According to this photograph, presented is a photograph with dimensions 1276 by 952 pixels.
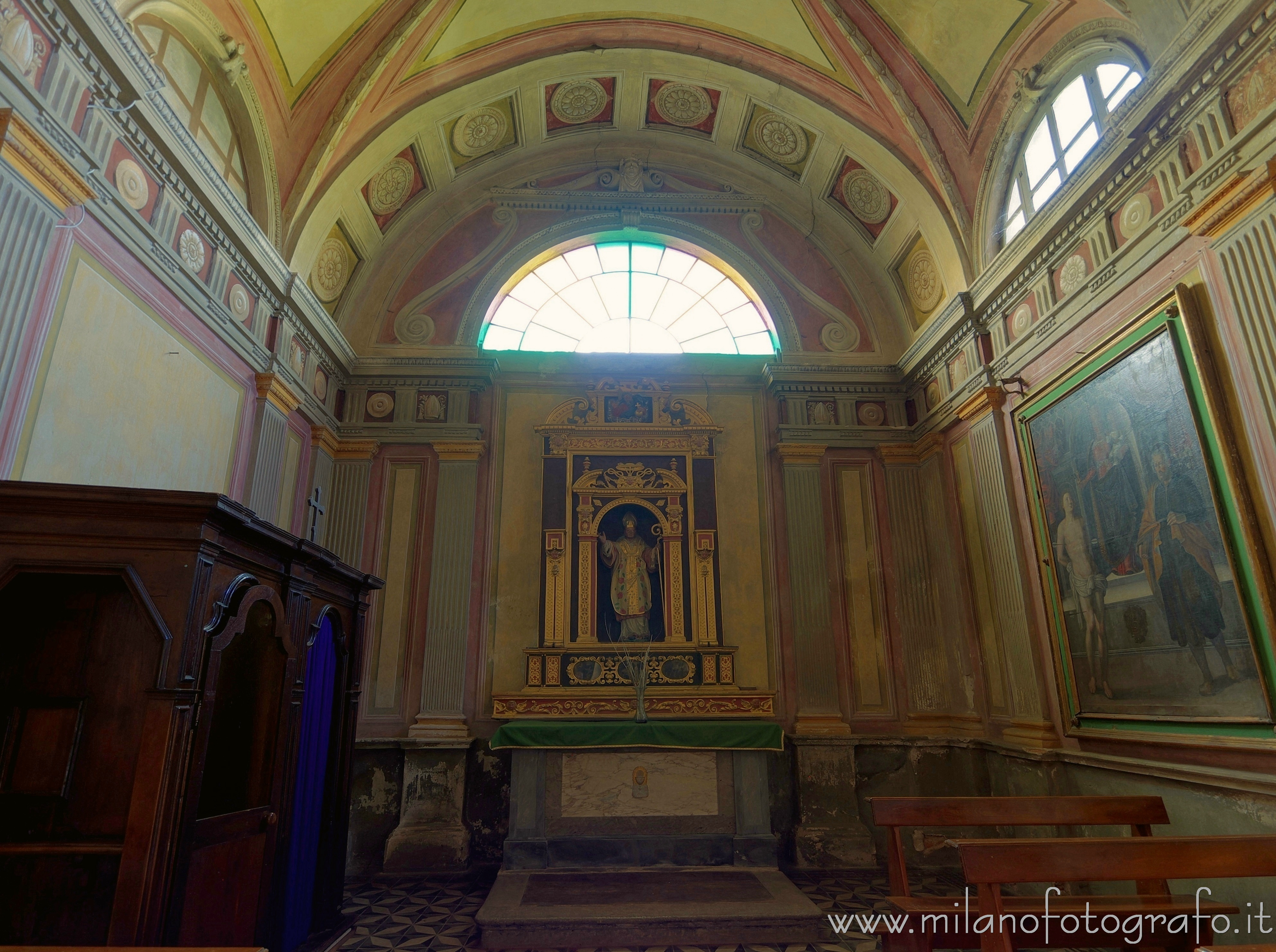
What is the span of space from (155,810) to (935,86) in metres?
8.74

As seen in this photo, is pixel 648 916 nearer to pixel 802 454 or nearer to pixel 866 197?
pixel 802 454

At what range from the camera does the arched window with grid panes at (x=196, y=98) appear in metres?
5.68

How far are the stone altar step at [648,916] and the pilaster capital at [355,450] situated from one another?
4.77m

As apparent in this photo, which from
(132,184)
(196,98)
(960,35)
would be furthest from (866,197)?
(132,184)

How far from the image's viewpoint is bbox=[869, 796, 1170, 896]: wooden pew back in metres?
4.21

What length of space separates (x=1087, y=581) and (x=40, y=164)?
7.42 metres

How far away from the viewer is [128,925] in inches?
121

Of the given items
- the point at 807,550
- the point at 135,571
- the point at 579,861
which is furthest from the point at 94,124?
the point at 807,550

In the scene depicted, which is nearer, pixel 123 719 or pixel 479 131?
pixel 123 719

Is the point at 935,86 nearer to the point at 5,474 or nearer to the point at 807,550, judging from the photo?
the point at 807,550

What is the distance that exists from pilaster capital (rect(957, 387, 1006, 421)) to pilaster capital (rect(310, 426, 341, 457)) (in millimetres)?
6715

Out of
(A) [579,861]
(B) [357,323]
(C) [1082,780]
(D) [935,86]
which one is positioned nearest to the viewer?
(C) [1082,780]

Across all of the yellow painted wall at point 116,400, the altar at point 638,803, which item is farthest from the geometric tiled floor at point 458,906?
the yellow painted wall at point 116,400

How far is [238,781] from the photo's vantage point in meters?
4.27
